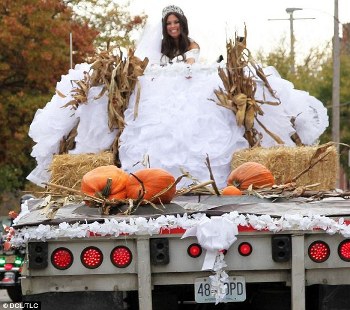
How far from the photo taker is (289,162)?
9250 millimetres

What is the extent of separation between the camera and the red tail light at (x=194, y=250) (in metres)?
6.24

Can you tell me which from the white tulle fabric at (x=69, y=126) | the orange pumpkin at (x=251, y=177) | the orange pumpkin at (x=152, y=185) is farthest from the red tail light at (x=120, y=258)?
the white tulle fabric at (x=69, y=126)

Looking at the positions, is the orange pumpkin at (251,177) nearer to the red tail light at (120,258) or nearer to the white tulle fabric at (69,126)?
the white tulle fabric at (69,126)

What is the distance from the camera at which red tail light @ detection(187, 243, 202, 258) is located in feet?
20.5

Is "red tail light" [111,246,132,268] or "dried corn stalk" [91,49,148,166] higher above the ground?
"dried corn stalk" [91,49,148,166]

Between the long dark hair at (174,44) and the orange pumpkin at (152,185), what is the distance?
3360 millimetres

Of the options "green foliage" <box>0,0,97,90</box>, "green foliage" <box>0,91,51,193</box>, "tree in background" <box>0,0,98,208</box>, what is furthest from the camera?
"green foliage" <box>0,91,51,193</box>

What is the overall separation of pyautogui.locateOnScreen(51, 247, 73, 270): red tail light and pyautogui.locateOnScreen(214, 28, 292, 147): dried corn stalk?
369 centimetres

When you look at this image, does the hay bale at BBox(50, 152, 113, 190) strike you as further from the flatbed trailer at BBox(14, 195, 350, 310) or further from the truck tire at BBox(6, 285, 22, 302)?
the truck tire at BBox(6, 285, 22, 302)

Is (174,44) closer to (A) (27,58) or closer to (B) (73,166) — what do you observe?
(B) (73,166)

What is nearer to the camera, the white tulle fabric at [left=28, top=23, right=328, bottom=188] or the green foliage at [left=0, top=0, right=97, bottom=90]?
the white tulle fabric at [left=28, top=23, right=328, bottom=188]

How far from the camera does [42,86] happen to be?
30.2 metres

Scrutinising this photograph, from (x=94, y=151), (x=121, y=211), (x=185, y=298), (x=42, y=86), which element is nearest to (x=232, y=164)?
(x=94, y=151)

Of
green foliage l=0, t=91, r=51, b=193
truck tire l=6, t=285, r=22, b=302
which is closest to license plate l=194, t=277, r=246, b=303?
truck tire l=6, t=285, r=22, b=302
